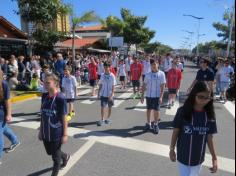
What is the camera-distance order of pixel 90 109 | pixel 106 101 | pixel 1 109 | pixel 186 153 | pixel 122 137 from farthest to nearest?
1. pixel 90 109
2. pixel 106 101
3. pixel 122 137
4. pixel 1 109
5. pixel 186 153

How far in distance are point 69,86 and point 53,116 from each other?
15.3 feet

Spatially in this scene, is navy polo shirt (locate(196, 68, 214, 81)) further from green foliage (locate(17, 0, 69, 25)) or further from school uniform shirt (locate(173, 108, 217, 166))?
green foliage (locate(17, 0, 69, 25))

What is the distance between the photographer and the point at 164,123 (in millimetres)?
9336

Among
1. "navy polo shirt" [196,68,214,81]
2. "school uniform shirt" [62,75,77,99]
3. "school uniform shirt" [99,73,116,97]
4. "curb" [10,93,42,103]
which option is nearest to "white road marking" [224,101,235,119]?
"navy polo shirt" [196,68,214,81]

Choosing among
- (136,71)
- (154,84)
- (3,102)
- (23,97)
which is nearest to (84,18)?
(136,71)

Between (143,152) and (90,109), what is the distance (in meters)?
4.96

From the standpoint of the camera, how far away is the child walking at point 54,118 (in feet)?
15.3

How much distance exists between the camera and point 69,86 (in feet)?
30.7

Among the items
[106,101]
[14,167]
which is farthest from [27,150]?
[106,101]

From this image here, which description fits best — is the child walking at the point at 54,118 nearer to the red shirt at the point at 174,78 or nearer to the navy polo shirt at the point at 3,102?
the navy polo shirt at the point at 3,102

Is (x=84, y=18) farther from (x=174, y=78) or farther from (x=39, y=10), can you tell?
(x=174, y=78)

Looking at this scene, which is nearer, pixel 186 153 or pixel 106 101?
pixel 186 153

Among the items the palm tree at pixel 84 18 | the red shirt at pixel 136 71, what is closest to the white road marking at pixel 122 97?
the red shirt at pixel 136 71

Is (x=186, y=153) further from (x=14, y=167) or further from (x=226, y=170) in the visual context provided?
(x=14, y=167)
